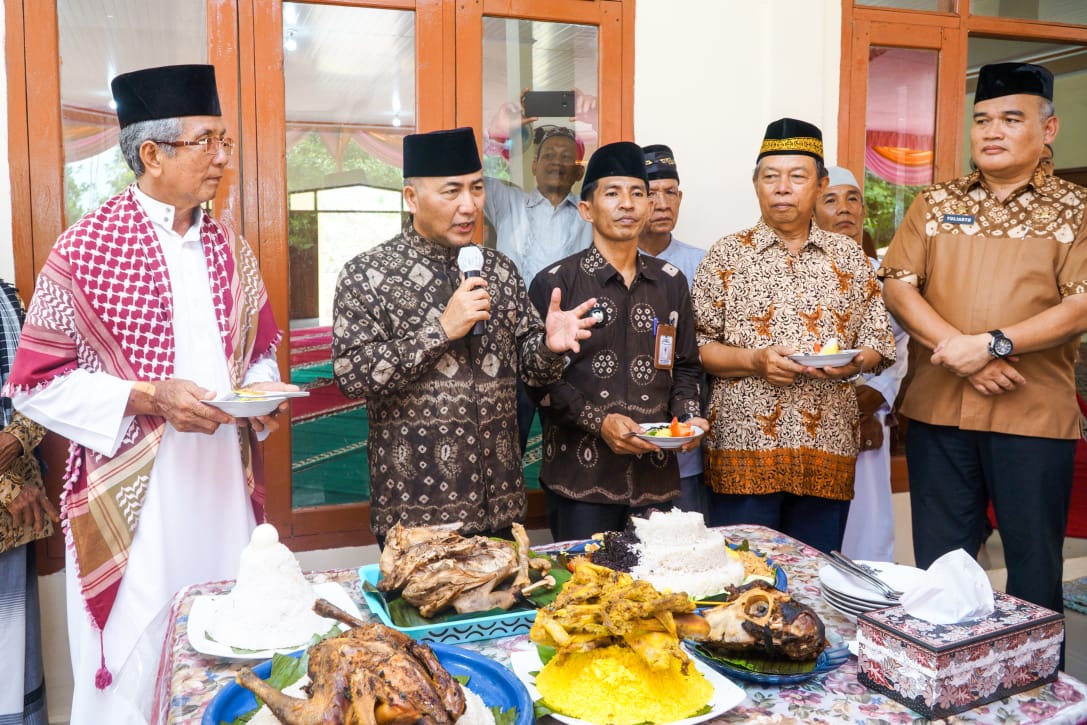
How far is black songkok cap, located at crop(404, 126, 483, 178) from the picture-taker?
2.67 meters

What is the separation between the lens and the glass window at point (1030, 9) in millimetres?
4727

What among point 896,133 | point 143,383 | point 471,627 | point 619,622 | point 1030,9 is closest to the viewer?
point 619,622

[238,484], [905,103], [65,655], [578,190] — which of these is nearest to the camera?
[238,484]

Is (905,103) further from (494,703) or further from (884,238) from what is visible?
(494,703)

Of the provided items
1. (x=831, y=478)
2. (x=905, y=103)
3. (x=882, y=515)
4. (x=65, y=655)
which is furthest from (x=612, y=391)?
(x=905, y=103)

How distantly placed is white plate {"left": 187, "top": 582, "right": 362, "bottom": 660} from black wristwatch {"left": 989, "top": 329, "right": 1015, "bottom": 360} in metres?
2.27

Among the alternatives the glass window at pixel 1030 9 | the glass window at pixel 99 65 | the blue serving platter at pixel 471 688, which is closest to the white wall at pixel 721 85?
the glass window at pixel 1030 9

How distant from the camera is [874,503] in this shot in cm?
408

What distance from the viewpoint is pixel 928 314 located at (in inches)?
120

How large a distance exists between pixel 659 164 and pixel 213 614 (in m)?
2.70

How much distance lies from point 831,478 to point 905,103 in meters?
2.57

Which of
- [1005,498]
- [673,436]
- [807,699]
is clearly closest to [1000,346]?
[1005,498]

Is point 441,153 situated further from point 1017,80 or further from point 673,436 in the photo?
point 1017,80

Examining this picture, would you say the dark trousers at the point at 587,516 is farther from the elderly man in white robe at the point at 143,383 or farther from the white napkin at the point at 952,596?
the white napkin at the point at 952,596
